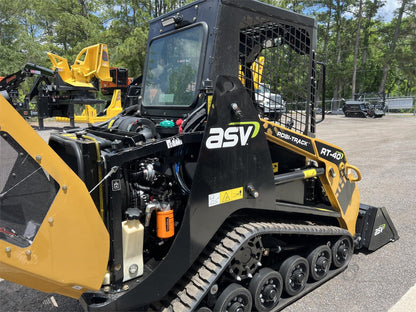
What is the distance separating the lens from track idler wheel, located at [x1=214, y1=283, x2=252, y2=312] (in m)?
2.64

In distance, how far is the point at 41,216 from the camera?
186cm

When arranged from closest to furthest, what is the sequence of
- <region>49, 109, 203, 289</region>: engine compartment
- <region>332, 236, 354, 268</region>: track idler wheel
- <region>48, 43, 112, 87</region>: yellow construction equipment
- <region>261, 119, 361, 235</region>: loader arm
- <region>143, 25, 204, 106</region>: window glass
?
<region>49, 109, 203, 289</region>: engine compartment
<region>143, 25, 204, 106</region>: window glass
<region>261, 119, 361, 235</region>: loader arm
<region>332, 236, 354, 268</region>: track idler wheel
<region>48, 43, 112, 87</region>: yellow construction equipment

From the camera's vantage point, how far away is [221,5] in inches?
104

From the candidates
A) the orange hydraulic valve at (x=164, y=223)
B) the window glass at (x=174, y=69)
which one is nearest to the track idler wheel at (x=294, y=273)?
the orange hydraulic valve at (x=164, y=223)

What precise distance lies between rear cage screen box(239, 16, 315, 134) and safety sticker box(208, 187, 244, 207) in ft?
3.22

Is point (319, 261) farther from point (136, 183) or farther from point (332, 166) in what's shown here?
point (136, 183)

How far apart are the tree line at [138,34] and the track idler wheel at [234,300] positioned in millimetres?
17540

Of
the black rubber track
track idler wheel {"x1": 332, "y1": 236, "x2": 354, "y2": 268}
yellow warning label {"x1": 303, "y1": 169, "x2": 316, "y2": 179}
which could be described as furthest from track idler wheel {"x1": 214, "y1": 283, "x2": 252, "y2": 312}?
track idler wheel {"x1": 332, "y1": 236, "x2": 354, "y2": 268}

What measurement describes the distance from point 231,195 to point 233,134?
49cm

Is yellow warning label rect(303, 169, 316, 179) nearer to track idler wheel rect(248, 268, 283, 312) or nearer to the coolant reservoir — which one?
track idler wheel rect(248, 268, 283, 312)

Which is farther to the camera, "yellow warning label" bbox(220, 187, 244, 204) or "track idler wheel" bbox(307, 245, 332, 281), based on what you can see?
"track idler wheel" bbox(307, 245, 332, 281)

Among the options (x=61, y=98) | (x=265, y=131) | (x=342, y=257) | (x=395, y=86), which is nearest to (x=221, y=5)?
(x=265, y=131)

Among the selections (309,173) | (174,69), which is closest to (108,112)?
(174,69)

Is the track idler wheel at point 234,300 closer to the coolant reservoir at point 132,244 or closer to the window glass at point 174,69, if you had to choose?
the coolant reservoir at point 132,244
